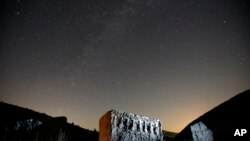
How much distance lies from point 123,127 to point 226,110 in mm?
8329

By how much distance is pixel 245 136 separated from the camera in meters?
10.5

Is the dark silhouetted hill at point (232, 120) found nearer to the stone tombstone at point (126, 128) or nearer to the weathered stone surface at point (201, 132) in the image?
the weathered stone surface at point (201, 132)

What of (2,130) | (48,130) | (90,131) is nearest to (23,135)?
(2,130)

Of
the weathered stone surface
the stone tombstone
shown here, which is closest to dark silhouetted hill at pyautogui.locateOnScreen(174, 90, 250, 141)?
the weathered stone surface

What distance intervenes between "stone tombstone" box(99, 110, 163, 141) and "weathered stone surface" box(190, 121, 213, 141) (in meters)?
6.32

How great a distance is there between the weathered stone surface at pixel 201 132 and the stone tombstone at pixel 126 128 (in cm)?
632

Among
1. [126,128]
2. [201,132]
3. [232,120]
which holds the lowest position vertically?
[201,132]

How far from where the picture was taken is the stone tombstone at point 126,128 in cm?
1806

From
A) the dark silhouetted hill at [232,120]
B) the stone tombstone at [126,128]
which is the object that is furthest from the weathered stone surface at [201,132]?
the stone tombstone at [126,128]

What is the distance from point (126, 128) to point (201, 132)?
23.0 feet

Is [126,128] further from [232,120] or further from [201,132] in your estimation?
[232,120]

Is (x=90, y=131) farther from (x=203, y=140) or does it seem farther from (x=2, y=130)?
(x=2, y=130)

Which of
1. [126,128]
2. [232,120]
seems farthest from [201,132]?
[126,128]

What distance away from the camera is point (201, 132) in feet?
A: 44.5
